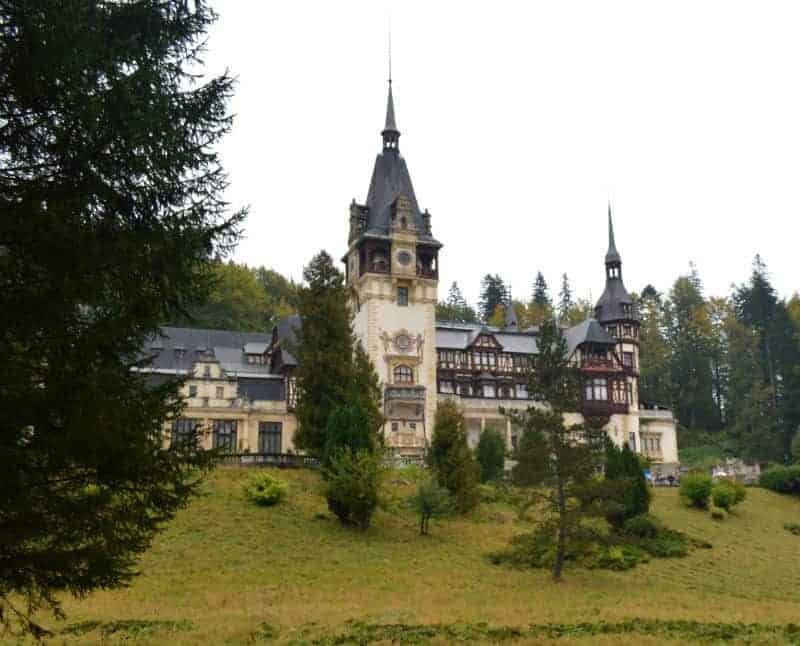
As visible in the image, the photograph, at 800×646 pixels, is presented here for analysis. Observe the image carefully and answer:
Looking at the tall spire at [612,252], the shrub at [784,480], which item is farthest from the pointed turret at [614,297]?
the shrub at [784,480]

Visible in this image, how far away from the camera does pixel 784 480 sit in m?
58.5

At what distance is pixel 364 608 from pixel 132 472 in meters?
14.8

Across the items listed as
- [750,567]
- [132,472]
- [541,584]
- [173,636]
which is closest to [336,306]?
[541,584]

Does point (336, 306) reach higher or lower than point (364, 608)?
higher

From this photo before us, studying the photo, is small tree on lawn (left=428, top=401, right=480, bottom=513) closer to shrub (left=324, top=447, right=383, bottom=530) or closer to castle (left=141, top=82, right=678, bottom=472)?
shrub (left=324, top=447, right=383, bottom=530)

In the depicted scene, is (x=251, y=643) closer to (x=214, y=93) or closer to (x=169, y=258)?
(x=169, y=258)

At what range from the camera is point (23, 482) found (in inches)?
429

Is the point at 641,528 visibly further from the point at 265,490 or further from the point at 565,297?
the point at 565,297

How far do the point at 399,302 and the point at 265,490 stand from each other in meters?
27.8

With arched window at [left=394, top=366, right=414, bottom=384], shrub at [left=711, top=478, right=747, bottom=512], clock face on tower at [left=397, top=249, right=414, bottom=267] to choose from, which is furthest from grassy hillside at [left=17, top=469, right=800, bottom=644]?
clock face on tower at [left=397, top=249, right=414, bottom=267]

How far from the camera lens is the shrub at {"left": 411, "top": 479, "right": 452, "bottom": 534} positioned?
3916cm

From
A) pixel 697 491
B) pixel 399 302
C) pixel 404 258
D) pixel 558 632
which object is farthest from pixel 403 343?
pixel 558 632

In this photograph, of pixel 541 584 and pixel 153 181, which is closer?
pixel 153 181

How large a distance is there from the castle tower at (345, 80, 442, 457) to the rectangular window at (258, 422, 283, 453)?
8186mm
